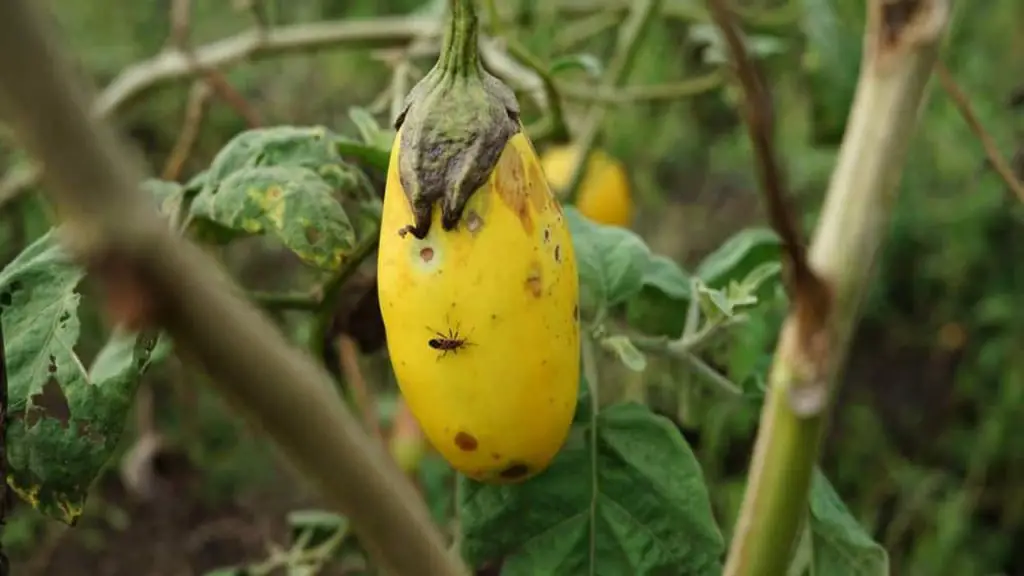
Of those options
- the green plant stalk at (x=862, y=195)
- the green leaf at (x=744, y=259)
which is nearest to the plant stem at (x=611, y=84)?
the green leaf at (x=744, y=259)

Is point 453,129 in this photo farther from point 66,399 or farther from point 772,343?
point 772,343

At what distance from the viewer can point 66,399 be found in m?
0.43

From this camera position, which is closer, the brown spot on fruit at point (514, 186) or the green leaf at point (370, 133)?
the brown spot on fruit at point (514, 186)

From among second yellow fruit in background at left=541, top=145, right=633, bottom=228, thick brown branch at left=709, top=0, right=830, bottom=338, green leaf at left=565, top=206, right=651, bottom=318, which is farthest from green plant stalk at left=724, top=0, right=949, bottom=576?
A: second yellow fruit in background at left=541, top=145, right=633, bottom=228

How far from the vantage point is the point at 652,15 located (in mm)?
797

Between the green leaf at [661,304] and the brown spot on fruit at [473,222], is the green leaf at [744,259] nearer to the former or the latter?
the green leaf at [661,304]

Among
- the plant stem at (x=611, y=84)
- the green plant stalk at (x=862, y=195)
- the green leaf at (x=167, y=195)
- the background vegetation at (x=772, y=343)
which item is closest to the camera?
the green plant stalk at (x=862, y=195)

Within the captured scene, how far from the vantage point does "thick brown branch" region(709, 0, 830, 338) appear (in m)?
0.24

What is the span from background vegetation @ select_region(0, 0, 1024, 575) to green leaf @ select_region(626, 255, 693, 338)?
1.07 feet

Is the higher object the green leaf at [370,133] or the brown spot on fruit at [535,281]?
the brown spot on fruit at [535,281]

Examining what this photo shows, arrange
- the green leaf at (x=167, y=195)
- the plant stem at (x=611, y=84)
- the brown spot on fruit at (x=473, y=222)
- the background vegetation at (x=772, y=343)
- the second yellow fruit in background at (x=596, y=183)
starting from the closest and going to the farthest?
the brown spot on fruit at (x=473, y=222) < the green leaf at (x=167, y=195) < the plant stem at (x=611, y=84) < the second yellow fruit in background at (x=596, y=183) < the background vegetation at (x=772, y=343)

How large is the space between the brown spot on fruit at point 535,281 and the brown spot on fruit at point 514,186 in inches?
0.5

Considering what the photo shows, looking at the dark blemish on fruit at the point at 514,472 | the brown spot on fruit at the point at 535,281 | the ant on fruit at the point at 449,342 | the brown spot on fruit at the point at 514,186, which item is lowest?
the dark blemish on fruit at the point at 514,472

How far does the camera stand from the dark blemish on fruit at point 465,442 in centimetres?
40
